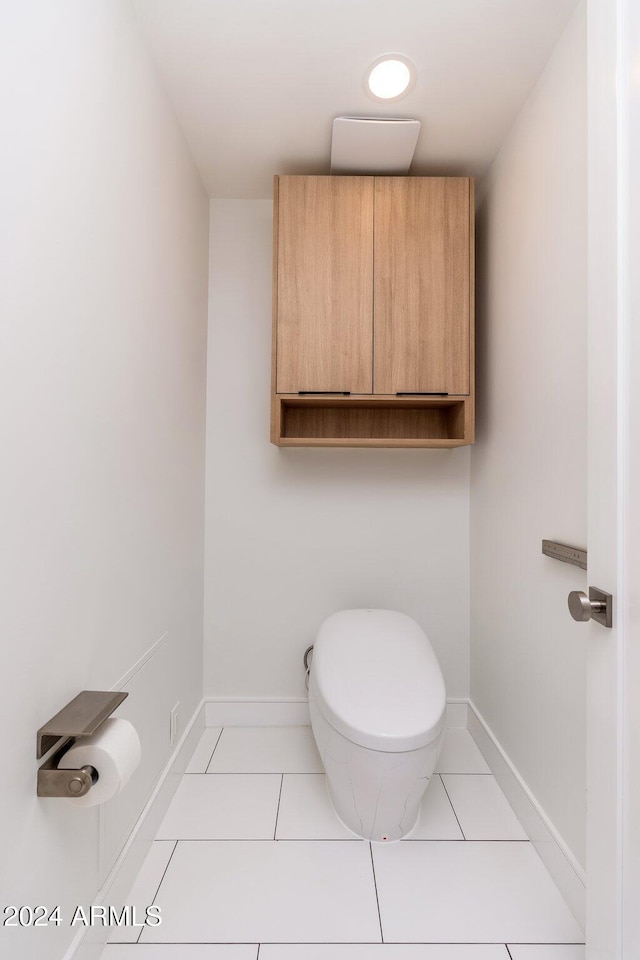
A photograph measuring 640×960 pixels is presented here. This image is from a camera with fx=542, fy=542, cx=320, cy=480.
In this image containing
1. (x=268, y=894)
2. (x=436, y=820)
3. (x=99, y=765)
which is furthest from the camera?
(x=436, y=820)

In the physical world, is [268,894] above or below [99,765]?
below

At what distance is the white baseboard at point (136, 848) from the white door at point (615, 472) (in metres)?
0.99

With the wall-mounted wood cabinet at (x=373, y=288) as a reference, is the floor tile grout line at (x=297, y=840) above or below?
below

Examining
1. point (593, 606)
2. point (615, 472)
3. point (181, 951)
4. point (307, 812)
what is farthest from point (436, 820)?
point (615, 472)

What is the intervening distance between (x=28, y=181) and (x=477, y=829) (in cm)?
199

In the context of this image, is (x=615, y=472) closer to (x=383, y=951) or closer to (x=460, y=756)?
(x=383, y=951)

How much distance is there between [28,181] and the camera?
35.5 inches

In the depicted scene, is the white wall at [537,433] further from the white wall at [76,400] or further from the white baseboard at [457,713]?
the white wall at [76,400]

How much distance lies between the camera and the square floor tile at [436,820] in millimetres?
1625

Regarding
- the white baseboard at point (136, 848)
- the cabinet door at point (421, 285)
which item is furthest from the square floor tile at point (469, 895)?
the cabinet door at point (421, 285)

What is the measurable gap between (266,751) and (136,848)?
0.74 m

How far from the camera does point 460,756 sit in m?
2.08

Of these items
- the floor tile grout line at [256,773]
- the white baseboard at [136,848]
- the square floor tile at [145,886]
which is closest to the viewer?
the white baseboard at [136,848]

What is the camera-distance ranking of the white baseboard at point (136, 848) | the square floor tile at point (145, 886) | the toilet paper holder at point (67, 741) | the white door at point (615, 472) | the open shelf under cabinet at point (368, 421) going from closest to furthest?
the white door at point (615, 472) → the toilet paper holder at point (67, 741) → the white baseboard at point (136, 848) → the square floor tile at point (145, 886) → the open shelf under cabinet at point (368, 421)
